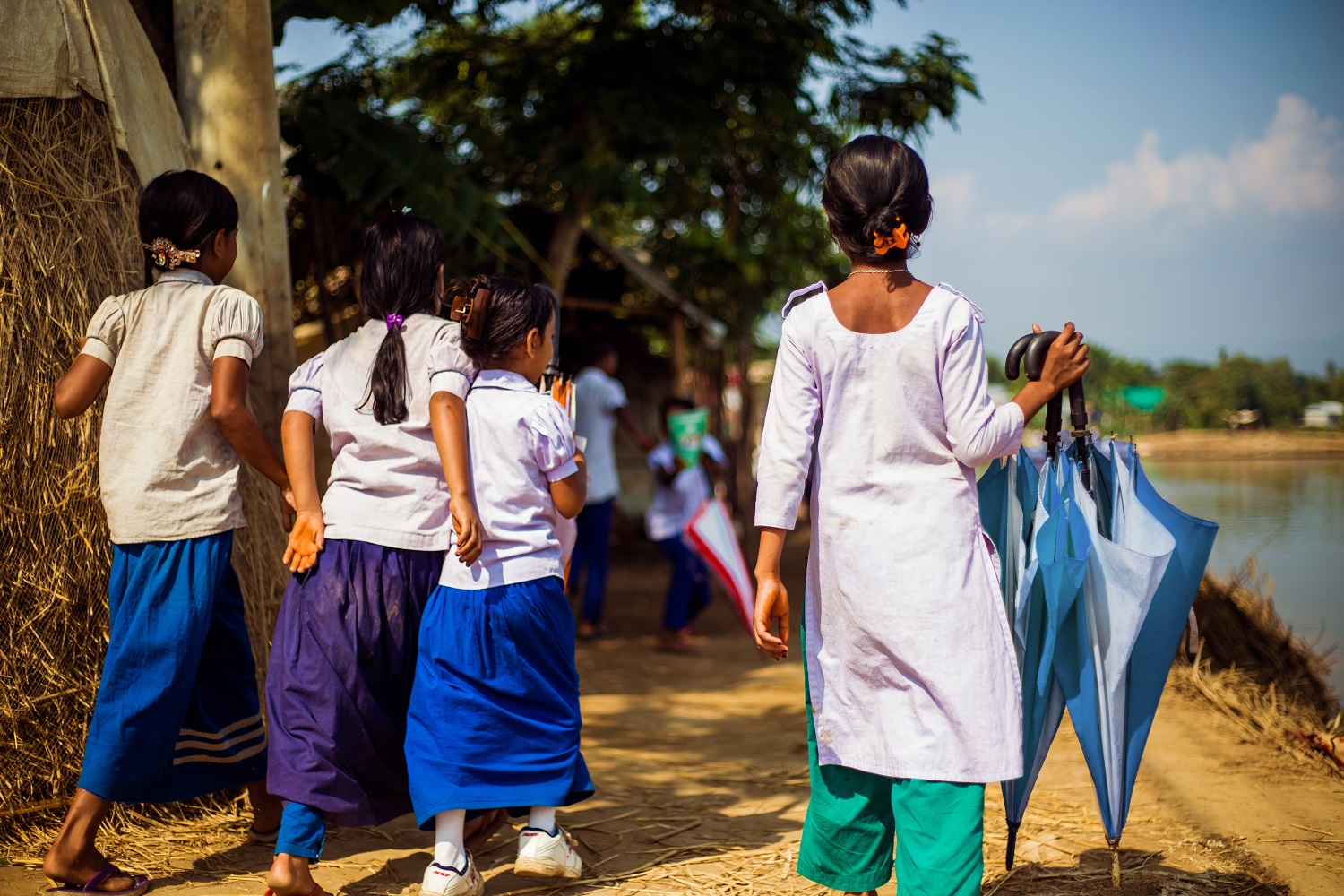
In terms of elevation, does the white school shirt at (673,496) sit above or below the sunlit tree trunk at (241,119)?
below

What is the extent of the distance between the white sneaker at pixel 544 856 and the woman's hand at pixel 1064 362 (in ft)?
5.31

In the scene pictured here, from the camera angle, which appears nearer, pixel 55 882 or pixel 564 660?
pixel 55 882

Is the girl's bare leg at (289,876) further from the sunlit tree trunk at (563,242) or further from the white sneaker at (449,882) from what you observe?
the sunlit tree trunk at (563,242)

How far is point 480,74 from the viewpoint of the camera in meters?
8.43

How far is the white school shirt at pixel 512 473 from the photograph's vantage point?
8.53ft

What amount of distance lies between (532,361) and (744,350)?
8.63 m

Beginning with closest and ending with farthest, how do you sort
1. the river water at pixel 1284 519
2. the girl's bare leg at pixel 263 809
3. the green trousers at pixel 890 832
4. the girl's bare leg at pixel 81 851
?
the green trousers at pixel 890 832
the girl's bare leg at pixel 81 851
the girl's bare leg at pixel 263 809
the river water at pixel 1284 519

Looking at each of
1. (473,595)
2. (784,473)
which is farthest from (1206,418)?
(473,595)

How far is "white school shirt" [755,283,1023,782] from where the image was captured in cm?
208

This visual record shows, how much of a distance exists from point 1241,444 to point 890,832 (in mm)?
3328

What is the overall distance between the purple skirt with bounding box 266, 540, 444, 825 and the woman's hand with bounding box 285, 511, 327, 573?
0.08ft

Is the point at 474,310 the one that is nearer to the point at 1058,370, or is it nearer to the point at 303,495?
the point at 303,495

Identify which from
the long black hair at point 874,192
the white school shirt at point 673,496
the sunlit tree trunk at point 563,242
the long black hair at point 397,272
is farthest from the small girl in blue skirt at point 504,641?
the sunlit tree trunk at point 563,242

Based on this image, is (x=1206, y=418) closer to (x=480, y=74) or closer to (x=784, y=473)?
(x=784, y=473)
